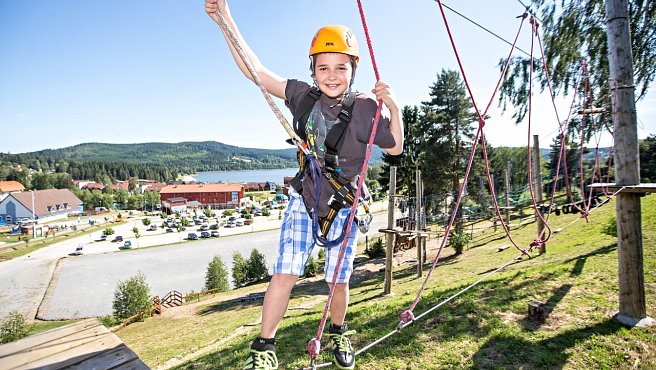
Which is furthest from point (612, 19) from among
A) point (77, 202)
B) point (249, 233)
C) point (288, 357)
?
point (77, 202)

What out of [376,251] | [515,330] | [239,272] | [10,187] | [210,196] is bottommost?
[239,272]

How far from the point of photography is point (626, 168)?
4414 millimetres

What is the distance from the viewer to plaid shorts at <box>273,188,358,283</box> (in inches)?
80.9

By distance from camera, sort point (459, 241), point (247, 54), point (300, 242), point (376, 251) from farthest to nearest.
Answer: point (376, 251), point (459, 241), point (247, 54), point (300, 242)

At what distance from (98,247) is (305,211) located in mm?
52861

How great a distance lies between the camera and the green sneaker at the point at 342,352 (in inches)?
95.8

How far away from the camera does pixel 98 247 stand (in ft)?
146

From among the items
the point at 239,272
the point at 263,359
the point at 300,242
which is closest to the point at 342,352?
the point at 263,359

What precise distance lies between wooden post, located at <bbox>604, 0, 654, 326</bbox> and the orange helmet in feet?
14.0

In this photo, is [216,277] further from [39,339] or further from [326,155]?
[326,155]

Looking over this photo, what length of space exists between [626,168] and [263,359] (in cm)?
514

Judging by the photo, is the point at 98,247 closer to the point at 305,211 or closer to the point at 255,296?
the point at 255,296

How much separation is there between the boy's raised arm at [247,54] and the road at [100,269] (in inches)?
1024

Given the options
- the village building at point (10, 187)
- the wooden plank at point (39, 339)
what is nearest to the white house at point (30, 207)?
the village building at point (10, 187)
